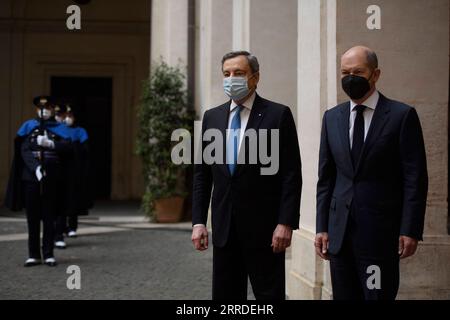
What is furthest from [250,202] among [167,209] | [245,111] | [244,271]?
[167,209]

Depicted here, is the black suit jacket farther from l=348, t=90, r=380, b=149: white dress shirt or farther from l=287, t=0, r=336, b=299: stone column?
l=287, t=0, r=336, b=299: stone column

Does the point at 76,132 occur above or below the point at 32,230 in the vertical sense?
above

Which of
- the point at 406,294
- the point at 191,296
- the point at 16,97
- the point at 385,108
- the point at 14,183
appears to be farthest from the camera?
the point at 16,97

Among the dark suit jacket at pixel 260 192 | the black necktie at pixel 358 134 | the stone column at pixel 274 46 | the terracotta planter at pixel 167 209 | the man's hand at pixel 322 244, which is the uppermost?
the stone column at pixel 274 46

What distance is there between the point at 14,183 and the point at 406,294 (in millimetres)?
4566

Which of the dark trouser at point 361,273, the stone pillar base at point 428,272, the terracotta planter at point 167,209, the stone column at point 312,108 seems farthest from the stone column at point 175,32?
the dark trouser at point 361,273

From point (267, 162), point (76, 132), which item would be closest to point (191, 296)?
point (267, 162)

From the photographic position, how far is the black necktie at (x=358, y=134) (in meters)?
3.47

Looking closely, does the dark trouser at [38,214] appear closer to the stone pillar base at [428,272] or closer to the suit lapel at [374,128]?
the stone pillar base at [428,272]

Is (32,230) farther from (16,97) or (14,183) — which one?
(16,97)

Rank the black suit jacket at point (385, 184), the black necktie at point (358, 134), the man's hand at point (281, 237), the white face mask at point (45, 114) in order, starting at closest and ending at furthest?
the black suit jacket at point (385, 184) → the black necktie at point (358, 134) → the man's hand at point (281, 237) → the white face mask at point (45, 114)

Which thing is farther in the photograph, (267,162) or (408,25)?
(408,25)

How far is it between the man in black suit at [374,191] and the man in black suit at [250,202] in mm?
267

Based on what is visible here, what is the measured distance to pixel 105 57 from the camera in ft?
60.9
